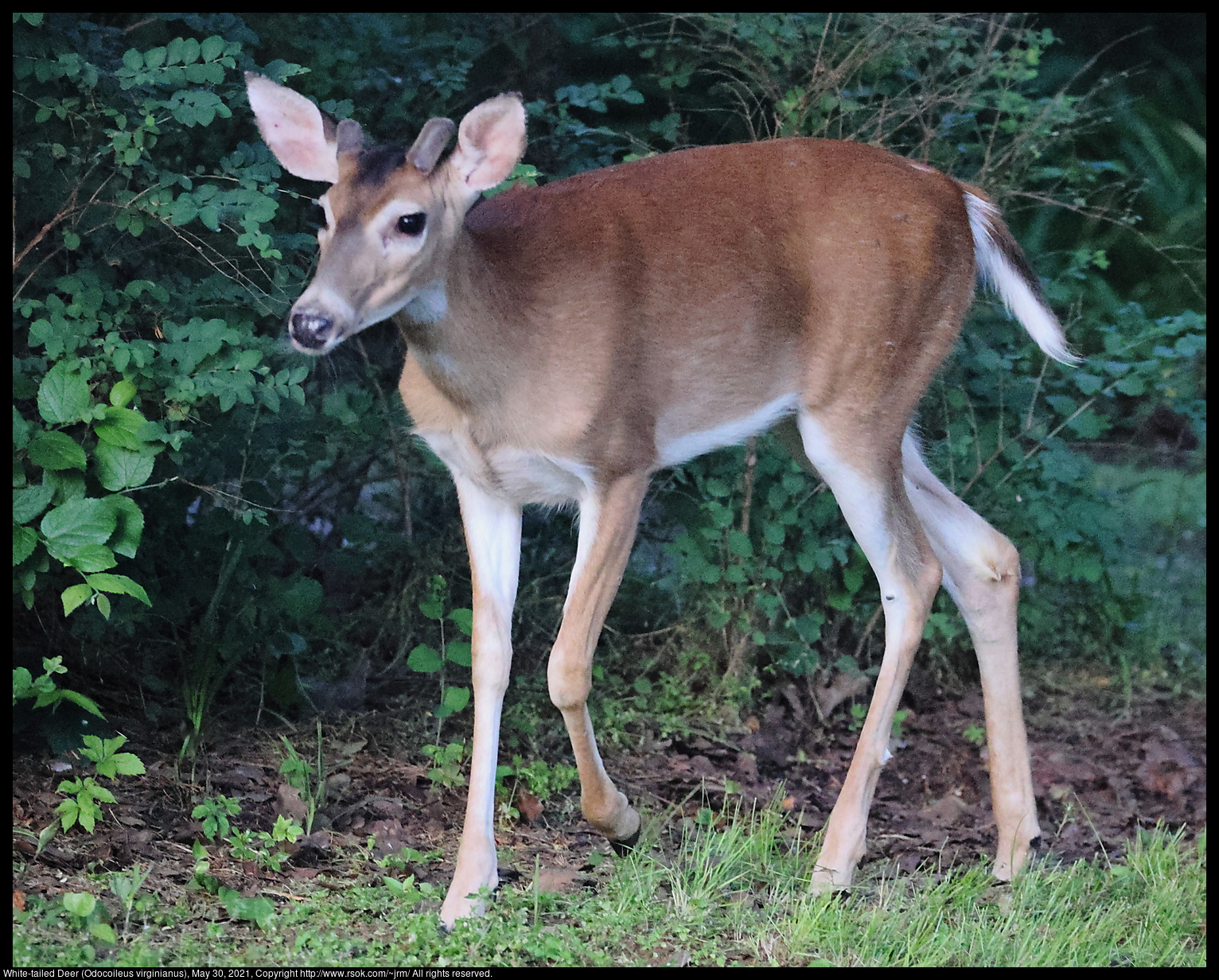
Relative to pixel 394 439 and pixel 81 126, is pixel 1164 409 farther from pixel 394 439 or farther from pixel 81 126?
pixel 81 126

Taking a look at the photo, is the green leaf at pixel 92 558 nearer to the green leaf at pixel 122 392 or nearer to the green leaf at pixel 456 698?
the green leaf at pixel 122 392

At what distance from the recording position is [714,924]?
3.85m

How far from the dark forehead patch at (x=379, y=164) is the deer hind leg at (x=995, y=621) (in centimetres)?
200

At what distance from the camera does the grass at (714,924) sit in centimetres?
351

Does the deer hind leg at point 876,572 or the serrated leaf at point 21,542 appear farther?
the deer hind leg at point 876,572

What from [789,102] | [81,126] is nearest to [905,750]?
[789,102]

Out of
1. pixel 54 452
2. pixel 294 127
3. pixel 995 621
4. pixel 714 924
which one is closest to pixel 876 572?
pixel 995 621

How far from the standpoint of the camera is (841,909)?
3918 mm

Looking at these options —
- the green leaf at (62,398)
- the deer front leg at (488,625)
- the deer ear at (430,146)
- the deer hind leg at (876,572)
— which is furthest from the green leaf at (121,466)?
the deer hind leg at (876,572)

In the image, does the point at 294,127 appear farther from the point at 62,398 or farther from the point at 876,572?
the point at 876,572

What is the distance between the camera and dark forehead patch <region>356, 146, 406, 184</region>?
11.6 feet

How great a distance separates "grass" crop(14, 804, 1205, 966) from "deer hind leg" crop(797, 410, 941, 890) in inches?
7.4

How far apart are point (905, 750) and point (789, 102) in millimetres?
2450

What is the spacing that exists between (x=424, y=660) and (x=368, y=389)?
1259 millimetres
